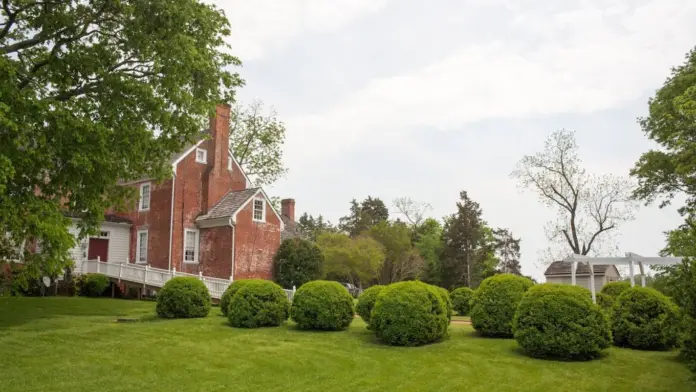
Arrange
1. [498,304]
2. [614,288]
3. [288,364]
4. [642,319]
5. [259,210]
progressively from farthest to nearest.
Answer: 1. [259,210]
2. [614,288]
3. [498,304]
4. [642,319]
5. [288,364]

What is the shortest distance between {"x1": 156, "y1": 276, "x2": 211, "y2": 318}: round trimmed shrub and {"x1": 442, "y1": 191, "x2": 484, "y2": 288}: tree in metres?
31.3

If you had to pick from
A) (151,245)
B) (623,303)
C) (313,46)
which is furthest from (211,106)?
(151,245)

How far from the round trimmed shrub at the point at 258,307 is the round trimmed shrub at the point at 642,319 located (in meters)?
8.74

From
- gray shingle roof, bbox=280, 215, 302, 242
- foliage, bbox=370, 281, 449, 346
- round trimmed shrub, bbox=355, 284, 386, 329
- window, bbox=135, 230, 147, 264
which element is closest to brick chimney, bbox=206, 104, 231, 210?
window, bbox=135, 230, 147, 264

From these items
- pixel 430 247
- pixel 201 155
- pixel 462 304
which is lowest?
pixel 462 304

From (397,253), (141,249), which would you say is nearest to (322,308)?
(141,249)

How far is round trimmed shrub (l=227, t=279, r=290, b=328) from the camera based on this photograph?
14781 mm

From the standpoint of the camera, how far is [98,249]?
96.9 feet

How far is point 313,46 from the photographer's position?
16.5 metres

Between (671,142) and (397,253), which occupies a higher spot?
(671,142)

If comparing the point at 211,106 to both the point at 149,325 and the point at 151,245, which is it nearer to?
the point at 149,325

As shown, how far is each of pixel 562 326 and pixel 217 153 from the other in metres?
23.7

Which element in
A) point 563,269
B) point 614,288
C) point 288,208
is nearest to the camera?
point 614,288

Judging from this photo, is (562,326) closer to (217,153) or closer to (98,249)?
(217,153)
